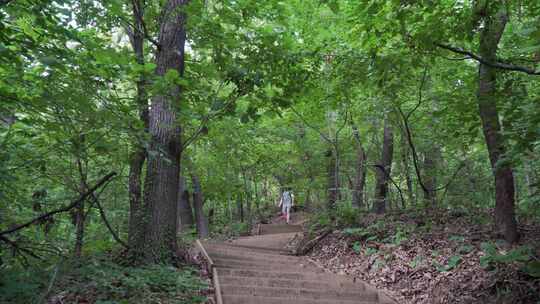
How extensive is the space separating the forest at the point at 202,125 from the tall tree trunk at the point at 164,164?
0.03m

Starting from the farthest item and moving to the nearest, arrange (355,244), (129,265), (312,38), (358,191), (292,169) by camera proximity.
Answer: (292,169)
(358,191)
(312,38)
(355,244)
(129,265)

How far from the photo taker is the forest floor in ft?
15.6

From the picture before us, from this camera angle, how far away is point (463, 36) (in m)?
4.25

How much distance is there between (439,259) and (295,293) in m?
2.52

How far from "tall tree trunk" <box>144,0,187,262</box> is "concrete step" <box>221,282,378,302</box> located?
4.07 feet

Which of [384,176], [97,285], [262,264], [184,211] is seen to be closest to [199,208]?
[184,211]

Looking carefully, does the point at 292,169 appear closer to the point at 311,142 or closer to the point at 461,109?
the point at 311,142

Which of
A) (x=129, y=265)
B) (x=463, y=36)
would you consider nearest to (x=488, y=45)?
(x=463, y=36)

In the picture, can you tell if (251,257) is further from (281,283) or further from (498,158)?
(498,158)

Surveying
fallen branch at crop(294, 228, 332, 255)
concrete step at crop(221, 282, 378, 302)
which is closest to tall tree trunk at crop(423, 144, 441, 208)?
fallen branch at crop(294, 228, 332, 255)

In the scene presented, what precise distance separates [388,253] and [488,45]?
4.29 meters

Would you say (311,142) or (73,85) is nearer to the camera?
(73,85)

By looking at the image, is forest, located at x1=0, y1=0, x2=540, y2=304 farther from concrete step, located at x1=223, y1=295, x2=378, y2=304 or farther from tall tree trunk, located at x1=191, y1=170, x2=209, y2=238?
tall tree trunk, located at x1=191, y1=170, x2=209, y2=238

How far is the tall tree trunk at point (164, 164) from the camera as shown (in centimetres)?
600
